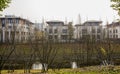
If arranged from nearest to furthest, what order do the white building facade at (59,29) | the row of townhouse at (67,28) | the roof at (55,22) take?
the row of townhouse at (67,28) → the white building facade at (59,29) → the roof at (55,22)

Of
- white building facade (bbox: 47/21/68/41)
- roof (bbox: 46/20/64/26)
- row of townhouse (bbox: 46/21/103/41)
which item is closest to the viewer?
row of townhouse (bbox: 46/21/103/41)

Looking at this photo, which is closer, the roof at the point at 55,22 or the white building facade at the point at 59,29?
the white building facade at the point at 59,29

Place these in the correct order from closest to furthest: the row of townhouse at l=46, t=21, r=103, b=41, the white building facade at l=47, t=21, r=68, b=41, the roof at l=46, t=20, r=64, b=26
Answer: the row of townhouse at l=46, t=21, r=103, b=41, the white building facade at l=47, t=21, r=68, b=41, the roof at l=46, t=20, r=64, b=26

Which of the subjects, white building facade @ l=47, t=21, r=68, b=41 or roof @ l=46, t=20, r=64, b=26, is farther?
roof @ l=46, t=20, r=64, b=26

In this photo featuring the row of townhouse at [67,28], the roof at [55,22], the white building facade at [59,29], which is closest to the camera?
the row of townhouse at [67,28]

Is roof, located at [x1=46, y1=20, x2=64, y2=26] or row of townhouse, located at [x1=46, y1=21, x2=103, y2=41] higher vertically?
roof, located at [x1=46, y1=20, x2=64, y2=26]

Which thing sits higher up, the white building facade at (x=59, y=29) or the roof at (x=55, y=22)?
the roof at (x=55, y=22)

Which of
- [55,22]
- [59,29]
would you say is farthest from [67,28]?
[55,22]

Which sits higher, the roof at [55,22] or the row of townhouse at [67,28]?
the roof at [55,22]

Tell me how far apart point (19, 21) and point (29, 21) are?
483 inches

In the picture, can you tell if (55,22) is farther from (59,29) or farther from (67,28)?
(67,28)

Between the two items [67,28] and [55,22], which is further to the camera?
[55,22]

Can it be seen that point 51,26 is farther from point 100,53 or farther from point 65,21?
point 100,53

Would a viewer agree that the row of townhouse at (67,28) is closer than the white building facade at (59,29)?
Yes
